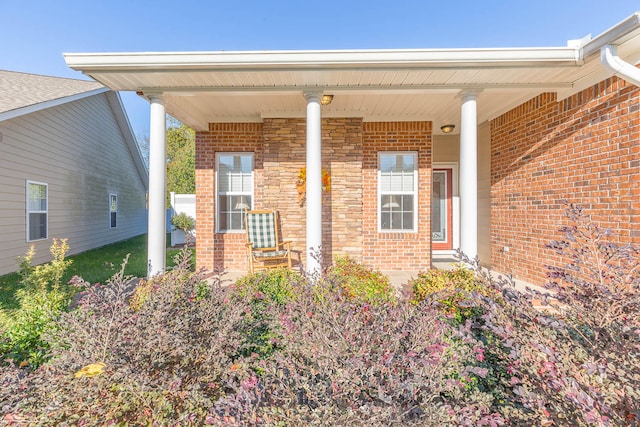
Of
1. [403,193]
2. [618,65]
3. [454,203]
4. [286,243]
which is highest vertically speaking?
[618,65]

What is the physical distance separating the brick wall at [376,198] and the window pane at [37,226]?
676cm

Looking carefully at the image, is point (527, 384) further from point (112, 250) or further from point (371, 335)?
point (112, 250)

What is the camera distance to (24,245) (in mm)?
6070

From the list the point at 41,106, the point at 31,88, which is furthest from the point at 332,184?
the point at 31,88

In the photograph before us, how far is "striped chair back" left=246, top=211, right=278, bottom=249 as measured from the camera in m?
5.09

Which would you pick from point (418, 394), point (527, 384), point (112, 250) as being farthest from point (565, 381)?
point (112, 250)

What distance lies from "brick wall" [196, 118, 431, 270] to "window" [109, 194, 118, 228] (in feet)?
21.7

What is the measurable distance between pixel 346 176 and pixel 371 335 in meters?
3.89

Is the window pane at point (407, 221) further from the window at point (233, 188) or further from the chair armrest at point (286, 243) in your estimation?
the window at point (233, 188)

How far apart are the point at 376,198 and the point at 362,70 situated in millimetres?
2461

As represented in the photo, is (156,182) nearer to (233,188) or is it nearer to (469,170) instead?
(233,188)

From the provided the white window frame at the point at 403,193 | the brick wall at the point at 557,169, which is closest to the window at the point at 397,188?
the white window frame at the point at 403,193

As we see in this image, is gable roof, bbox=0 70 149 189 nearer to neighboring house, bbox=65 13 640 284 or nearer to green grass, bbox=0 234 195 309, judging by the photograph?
green grass, bbox=0 234 195 309

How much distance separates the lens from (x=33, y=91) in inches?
272
